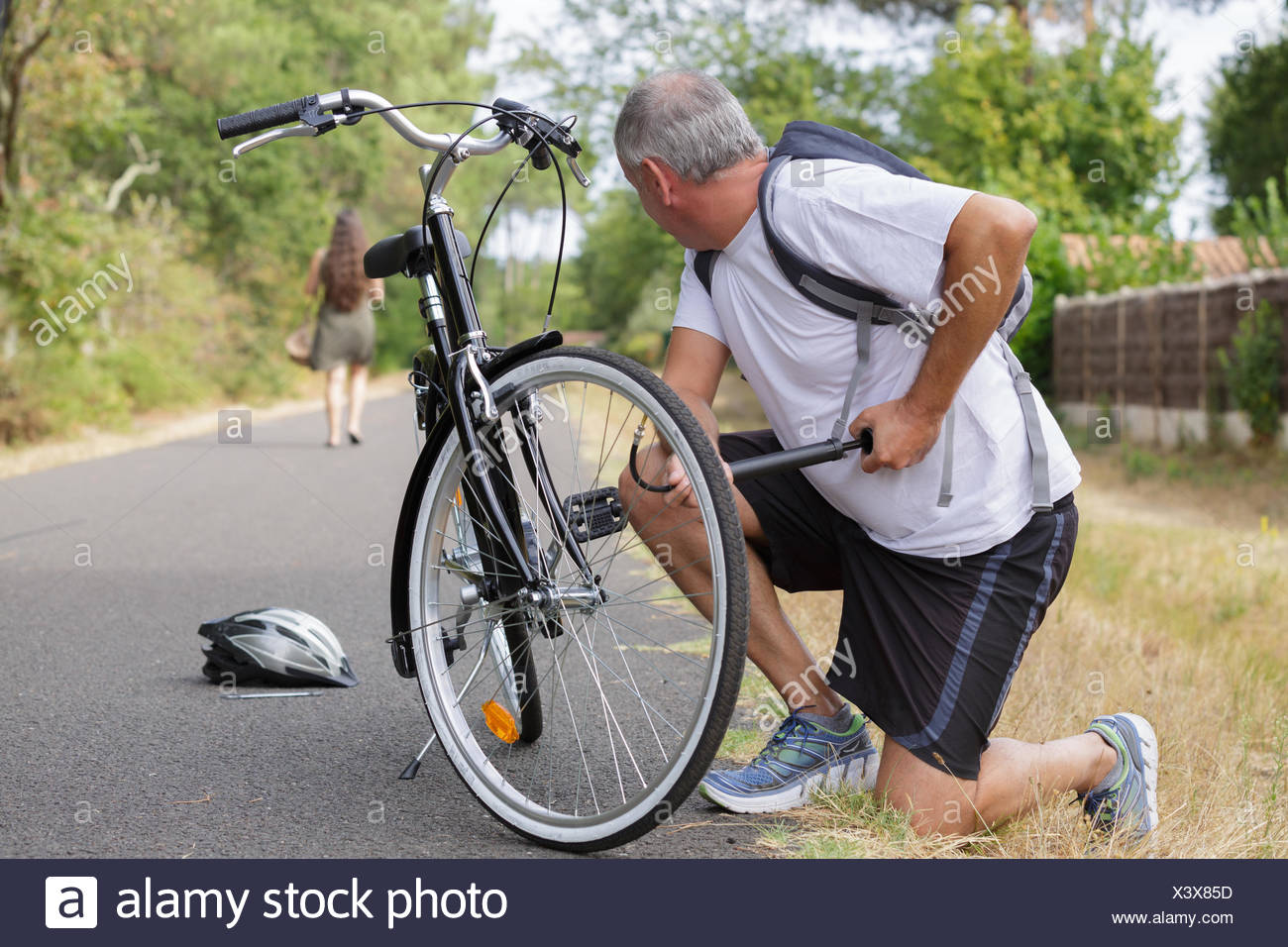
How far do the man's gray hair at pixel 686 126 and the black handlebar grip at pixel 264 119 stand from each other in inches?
27.0

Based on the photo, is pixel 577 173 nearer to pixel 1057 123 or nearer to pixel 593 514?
pixel 593 514

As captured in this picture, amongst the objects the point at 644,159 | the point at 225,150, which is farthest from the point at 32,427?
the point at 225,150

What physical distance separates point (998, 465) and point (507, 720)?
119cm

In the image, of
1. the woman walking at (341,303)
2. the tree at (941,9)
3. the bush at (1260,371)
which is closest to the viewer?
the woman walking at (341,303)

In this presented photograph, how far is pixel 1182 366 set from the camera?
14562 mm

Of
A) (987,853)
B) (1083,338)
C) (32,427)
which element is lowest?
(987,853)

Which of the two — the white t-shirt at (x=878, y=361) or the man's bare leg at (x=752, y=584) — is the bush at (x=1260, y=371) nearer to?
the white t-shirt at (x=878, y=361)

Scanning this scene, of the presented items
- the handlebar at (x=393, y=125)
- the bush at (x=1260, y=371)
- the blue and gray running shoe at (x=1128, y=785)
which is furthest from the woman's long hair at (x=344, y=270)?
the blue and gray running shoe at (x=1128, y=785)

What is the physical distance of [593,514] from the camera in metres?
2.70

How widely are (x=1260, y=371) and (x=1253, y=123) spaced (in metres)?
23.7

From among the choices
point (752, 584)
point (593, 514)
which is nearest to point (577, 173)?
point (593, 514)

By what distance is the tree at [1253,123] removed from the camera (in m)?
30.3

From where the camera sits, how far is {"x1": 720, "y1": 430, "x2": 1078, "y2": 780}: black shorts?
2734 mm

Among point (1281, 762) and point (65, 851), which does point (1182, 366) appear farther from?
point (65, 851)
